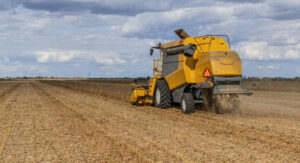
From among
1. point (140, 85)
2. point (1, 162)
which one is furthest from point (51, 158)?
point (140, 85)

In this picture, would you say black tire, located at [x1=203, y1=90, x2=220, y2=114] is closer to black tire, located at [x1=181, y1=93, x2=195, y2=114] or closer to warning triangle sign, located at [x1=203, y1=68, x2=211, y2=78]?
black tire, located at [x1=181, y1=93, x2=195, y2=114]

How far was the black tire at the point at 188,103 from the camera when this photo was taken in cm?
1191

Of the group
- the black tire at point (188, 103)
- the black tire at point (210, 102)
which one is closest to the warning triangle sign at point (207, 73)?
the black tire at point (210, 102)

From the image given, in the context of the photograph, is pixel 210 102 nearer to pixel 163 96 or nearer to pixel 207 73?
pixel 207 73

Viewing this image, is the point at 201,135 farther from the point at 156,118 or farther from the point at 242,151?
the point at 156,118

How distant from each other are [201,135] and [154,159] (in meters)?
2.51

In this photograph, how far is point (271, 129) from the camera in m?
8.78

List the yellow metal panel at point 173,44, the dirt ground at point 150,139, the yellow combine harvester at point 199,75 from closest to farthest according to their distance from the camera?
the dirt ground at point 150,139, the yellow combine harvester at point 199,75, the yellow metal panel at point 173,44

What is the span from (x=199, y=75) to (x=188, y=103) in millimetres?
1177

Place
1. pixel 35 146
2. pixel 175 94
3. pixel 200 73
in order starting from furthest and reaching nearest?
pixel 175 94
pixel 200 73
pixel 35 146

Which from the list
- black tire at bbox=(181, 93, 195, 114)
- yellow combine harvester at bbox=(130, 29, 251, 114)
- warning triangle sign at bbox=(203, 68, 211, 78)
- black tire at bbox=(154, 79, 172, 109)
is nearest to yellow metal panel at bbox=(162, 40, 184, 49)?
yellow combine harvester at bbox=(130, 29, 251, 114)

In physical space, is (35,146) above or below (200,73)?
below

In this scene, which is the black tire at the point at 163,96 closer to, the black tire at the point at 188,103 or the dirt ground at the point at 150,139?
the black tire at the point at 188,103

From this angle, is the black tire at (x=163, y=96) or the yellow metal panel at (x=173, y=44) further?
the black tire at (x=163, y=96)
